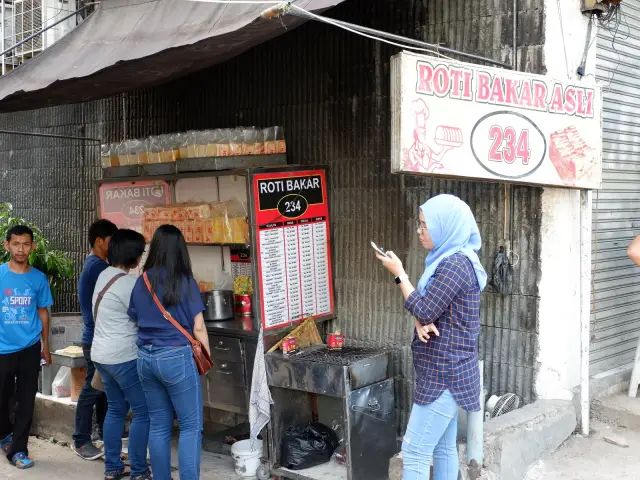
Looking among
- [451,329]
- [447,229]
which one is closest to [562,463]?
[451,329]

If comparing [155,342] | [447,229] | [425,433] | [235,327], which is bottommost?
A: [425,433]

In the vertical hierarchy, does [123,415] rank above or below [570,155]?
below

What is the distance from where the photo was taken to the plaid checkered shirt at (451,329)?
3.49m

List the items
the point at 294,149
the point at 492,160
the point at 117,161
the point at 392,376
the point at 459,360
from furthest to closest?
the point at 117,161, the point at 294,149, the point at 392,376, the point at 492,160, the point at 459,360

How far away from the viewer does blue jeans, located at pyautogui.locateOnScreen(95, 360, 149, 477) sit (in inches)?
190

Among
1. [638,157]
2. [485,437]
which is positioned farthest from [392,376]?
[638,157]

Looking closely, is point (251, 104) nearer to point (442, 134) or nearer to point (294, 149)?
point (294, 149)

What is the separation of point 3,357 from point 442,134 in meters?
3.74

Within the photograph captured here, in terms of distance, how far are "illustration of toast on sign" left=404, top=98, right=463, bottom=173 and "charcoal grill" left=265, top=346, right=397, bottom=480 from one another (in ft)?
5.15

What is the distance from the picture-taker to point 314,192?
5.53m

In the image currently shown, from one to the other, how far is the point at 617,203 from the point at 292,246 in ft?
8.08

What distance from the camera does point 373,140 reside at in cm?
534

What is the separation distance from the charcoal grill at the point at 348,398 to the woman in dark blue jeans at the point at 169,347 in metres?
0.73

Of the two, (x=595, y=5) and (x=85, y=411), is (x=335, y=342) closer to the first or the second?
(x=85, y=411)
